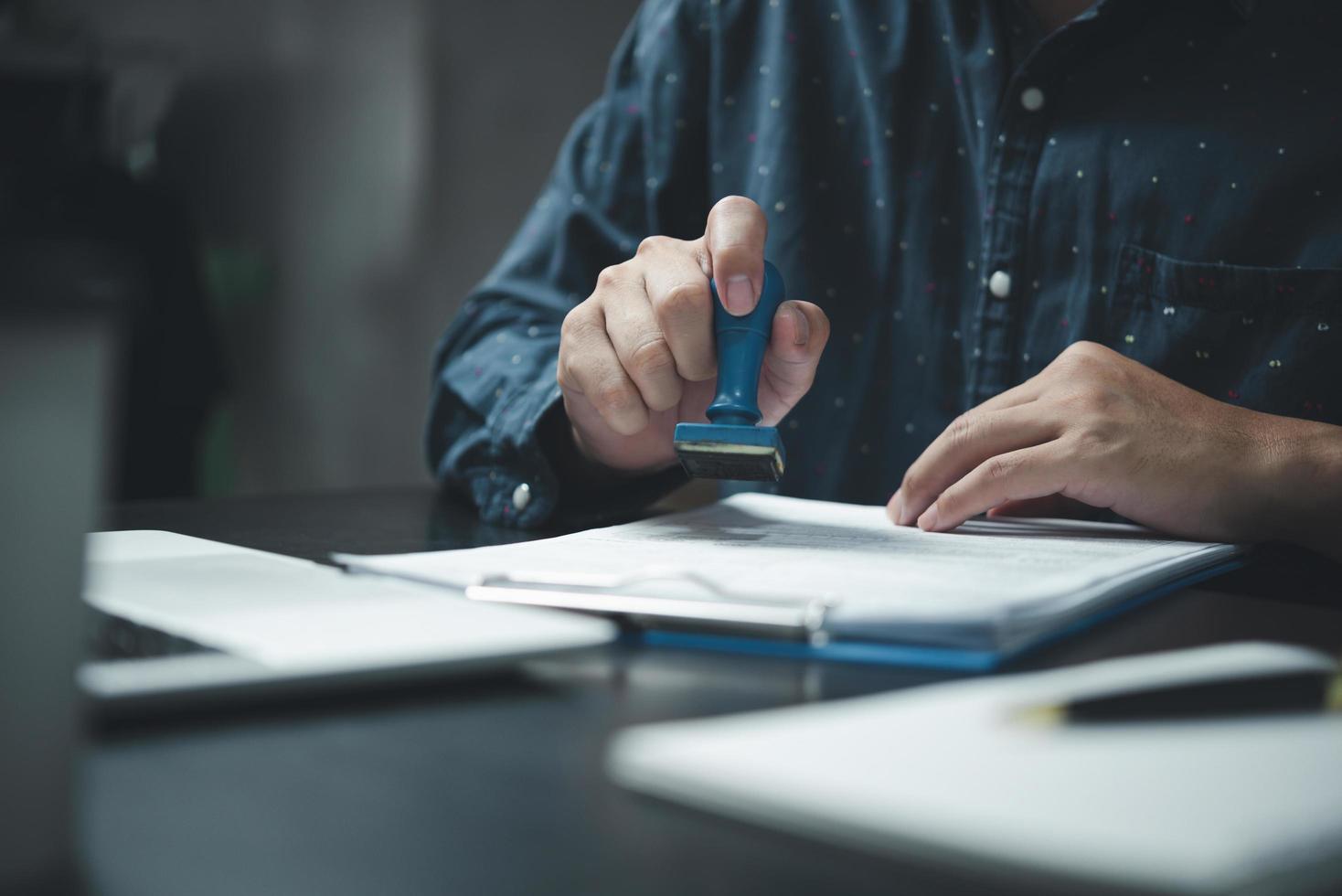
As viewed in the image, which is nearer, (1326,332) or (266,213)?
(1326,332)

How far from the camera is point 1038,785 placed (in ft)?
0.71

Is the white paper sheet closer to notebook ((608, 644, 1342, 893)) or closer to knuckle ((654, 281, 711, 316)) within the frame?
notebook ((608, 644, 1342, 893))

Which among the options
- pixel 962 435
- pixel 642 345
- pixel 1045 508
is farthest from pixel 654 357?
pixel 1045 508

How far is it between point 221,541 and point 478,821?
0.39 meters

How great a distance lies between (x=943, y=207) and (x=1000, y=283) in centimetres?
11

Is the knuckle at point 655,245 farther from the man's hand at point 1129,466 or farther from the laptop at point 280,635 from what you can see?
the laptop at point 280,635

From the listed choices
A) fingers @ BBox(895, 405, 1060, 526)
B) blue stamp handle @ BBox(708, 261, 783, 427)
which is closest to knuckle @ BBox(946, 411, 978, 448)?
fingers @ BBox(895, 405, 1060, 526)

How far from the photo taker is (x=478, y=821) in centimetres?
23

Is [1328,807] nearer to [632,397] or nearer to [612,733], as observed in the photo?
[612,733]

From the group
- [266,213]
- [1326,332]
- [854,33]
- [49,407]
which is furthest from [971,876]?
[266,213]

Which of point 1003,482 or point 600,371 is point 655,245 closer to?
point 600,371

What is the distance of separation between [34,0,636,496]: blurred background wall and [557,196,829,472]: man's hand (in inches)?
61.4

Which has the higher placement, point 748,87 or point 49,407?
point 748,87

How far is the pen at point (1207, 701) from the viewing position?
0.26m
